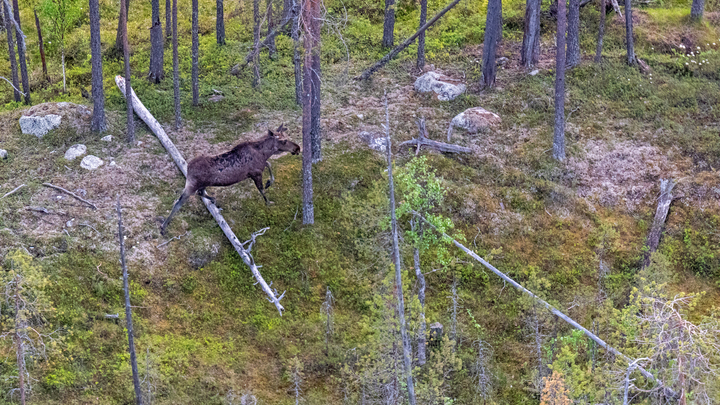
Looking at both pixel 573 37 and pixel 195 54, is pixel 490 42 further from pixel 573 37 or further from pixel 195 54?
pixel 195 54

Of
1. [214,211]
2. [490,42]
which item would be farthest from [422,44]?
[214,211]

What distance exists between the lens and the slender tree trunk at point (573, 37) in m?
25.0

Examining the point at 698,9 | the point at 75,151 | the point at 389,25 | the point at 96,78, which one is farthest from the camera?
the point at 698,9

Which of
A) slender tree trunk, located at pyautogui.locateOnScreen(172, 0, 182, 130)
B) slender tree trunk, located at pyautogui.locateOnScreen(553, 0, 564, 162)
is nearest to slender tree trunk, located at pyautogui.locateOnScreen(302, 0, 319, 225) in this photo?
slender tree trunk, located at pyautogui.locateOnScreen(172, 0, 182, 130)

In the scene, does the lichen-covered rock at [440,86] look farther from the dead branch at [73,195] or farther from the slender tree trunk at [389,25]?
the dead branch at [73,195]

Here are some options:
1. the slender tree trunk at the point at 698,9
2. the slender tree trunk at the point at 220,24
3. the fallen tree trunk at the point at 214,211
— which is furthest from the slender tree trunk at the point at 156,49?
the slender tree trunk at the point at 698,9

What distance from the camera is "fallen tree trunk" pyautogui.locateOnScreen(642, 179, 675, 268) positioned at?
19.3 metres

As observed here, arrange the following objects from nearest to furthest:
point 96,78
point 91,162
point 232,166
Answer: point 232,166 → point 91,162 → point 96,78

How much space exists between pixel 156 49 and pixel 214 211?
9.26 metres

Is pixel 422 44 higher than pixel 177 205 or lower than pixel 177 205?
higher

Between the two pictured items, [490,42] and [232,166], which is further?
[490,42]

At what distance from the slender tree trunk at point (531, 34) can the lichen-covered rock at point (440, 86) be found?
332 centimetres

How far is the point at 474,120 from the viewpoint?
22.8m

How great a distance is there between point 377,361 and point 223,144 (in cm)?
1022
